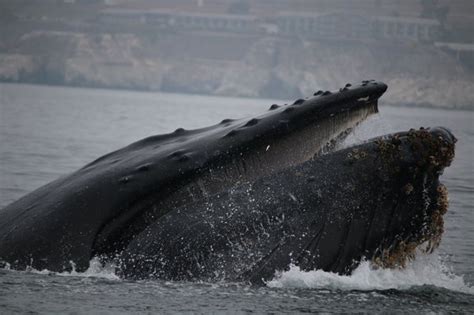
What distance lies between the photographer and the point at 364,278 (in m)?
8.49

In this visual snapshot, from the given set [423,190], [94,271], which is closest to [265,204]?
[423,190]

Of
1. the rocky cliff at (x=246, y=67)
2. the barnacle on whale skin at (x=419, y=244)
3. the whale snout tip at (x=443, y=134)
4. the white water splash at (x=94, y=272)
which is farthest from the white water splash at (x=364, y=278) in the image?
the rocky cliff at (x=246, y=67)

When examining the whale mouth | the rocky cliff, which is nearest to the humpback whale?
the whale mouth

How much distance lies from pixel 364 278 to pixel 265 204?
957mm

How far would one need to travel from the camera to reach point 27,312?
8.27 metres

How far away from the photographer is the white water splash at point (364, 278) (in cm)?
831

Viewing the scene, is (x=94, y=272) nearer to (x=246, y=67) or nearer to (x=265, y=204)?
(x=265, y=204)

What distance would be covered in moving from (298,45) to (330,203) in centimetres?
19144

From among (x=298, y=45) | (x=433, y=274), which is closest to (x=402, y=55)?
(x=298, y=45)

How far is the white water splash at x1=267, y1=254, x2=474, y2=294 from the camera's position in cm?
831

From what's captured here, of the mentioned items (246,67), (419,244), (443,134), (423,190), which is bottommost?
(419,244)

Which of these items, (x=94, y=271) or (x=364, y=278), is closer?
(x=94, y=271)

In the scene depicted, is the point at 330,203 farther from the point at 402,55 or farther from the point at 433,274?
the point at 402,55

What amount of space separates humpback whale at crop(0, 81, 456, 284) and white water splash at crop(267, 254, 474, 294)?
3.4 inches
